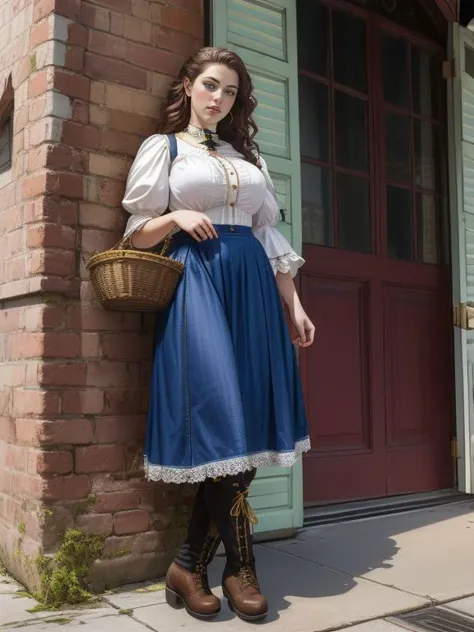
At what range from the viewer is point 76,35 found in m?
2.71

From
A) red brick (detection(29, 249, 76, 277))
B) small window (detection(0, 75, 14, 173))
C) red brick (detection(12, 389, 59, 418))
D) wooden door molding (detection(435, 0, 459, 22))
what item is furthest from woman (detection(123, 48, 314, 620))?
wooden door molding (detection(435, 0, 459, 22))

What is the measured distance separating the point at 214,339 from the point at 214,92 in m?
0.94

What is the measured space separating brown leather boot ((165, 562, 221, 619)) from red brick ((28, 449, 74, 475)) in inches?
20.5

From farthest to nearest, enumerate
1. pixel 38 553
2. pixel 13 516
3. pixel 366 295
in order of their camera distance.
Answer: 1. pixel 366 295
2. pixel 13 516
3. pixel 38 553

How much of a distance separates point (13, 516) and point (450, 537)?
2.02m

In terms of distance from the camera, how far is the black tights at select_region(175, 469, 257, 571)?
2398 mm

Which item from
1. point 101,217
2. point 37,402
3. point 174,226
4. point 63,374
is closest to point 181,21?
point 101,217

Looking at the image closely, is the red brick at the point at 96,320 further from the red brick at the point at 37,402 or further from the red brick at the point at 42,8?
the red brick at the point at 42,8

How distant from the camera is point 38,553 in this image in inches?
99.5

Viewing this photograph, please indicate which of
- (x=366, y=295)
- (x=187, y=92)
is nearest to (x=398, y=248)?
(x=366, y=295)

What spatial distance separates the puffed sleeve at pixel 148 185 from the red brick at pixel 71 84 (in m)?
0.35

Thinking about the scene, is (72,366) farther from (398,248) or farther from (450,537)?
(398,248)

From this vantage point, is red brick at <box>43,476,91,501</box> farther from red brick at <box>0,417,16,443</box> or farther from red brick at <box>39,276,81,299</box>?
red brick at <box>39,276,81,299</box>

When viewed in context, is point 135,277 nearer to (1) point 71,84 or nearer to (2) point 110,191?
(2) point 110,191
